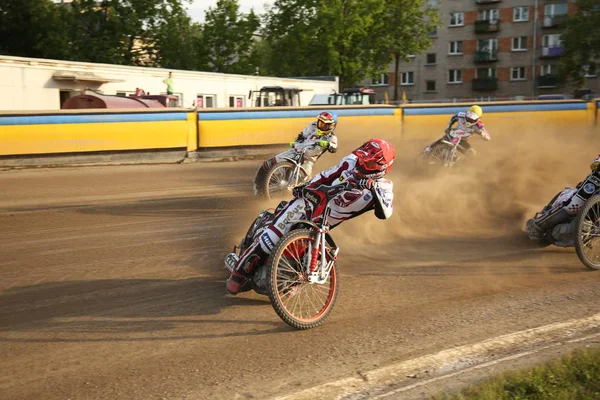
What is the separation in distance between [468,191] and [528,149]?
2642mm

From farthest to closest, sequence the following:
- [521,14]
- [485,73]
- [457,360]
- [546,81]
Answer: [485,73] < [521,14] < [546,81] < [457,360]

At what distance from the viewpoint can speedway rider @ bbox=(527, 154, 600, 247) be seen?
26.9ft

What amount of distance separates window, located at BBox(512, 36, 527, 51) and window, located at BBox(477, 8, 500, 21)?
3385 millimetres

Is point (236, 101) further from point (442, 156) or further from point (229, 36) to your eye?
point (442, 156)

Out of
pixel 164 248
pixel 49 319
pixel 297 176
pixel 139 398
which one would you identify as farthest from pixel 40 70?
pixel 139 398

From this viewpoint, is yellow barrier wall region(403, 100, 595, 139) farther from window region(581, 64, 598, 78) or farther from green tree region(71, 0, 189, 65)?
window region(581, 64, 598, 78)

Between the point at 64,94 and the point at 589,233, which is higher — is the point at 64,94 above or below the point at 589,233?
above

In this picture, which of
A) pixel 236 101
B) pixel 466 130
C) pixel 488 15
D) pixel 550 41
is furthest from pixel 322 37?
pixel 466 130

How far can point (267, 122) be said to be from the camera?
809 inches

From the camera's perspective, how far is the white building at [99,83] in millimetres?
27812

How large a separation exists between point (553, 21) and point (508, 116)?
54.6 metres

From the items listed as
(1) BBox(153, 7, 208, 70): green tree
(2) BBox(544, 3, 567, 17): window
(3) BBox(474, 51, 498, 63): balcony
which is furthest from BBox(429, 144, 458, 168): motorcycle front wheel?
(3) BBox(474, 51, 498, 63): balcony

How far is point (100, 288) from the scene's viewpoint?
275 inches

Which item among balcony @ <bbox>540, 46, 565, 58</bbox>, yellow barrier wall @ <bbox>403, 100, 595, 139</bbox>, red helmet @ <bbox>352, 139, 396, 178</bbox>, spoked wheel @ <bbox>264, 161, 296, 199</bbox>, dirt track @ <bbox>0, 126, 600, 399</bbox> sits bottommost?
dirt track @ <bbox>0, 126, 600, 399</bbox>
